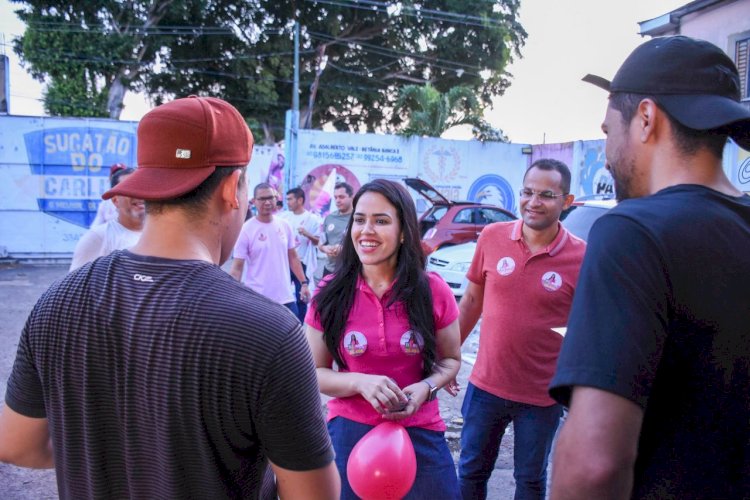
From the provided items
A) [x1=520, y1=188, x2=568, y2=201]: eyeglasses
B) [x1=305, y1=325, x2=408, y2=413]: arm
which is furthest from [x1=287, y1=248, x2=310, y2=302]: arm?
[x1=305, y1=325, x2=408, y2=413]: arm

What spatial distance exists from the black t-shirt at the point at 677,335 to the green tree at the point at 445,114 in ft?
61.2

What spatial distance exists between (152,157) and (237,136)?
0.65 ft

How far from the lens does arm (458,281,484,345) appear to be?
11.5 feet

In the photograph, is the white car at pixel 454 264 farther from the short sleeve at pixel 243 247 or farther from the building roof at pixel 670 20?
the building roof at pixel 670 20

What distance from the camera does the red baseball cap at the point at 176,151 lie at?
133 cm

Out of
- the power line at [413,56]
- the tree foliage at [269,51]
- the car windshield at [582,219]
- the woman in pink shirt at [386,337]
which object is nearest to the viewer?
the woman in pink shirt at [386,337]

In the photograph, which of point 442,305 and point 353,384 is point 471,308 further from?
point 353,384

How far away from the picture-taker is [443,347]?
2.67 m

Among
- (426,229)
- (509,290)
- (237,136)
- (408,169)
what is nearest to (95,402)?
(237,136)

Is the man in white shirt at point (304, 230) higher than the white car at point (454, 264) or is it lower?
higher

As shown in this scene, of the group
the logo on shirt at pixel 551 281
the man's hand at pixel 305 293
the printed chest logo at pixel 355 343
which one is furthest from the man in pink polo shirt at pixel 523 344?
the man's hand at pixel 305 293

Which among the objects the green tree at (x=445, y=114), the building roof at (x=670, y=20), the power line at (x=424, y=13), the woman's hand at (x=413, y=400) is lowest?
the woman's hand at (x=413, y=400)

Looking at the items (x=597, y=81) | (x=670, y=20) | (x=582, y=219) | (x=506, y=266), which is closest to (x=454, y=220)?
(x=670, y=20)

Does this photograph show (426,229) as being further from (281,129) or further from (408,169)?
(281,129)
